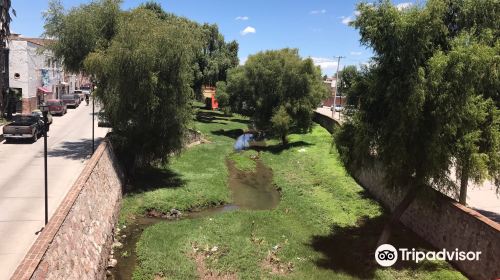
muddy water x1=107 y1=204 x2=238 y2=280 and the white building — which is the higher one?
the white building

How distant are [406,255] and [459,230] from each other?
223 cm

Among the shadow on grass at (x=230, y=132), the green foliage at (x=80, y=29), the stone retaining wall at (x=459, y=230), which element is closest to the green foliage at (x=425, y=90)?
the stone retaining wall at (x=459, y=230)

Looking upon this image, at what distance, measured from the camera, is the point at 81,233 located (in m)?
13.4

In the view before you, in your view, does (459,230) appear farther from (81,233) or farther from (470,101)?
(81,233)

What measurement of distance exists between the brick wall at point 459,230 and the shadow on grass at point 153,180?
13758mm

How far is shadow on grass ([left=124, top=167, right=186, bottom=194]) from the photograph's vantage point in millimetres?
25578

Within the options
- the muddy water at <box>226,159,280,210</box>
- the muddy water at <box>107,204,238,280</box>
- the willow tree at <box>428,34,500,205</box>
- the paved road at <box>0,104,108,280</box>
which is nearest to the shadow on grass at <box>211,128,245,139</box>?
the muddy water at <box>226,159,280,210</box>

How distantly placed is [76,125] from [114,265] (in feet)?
93.7

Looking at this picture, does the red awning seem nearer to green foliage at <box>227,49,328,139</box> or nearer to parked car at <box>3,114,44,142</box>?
parked car at <box>3,114,44,142</box>

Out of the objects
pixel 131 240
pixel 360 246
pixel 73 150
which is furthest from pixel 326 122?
pixel 131 240

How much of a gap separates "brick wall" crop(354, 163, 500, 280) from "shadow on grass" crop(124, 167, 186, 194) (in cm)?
1376

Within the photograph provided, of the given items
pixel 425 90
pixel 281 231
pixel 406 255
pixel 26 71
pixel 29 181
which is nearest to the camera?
pixel 425 90

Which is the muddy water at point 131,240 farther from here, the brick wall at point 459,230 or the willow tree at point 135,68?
the brick wall at point 459,230

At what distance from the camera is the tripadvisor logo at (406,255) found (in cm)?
1559
